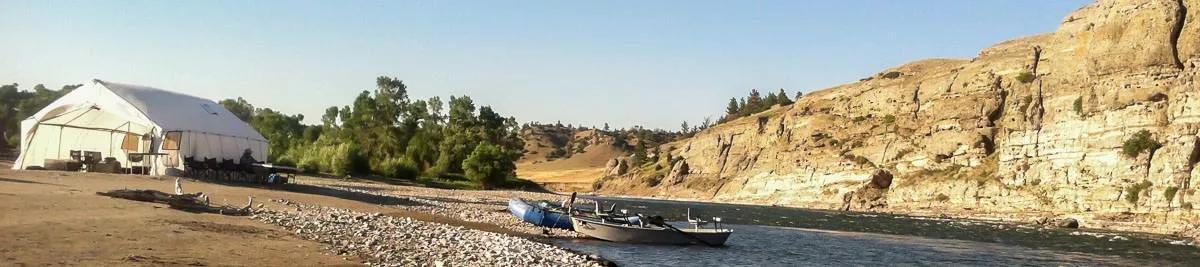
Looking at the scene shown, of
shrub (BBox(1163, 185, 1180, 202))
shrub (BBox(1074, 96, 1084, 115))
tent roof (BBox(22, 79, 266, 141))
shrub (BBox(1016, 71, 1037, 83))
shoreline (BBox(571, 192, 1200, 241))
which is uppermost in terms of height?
shrub (BBox(1016, 71, 1037, 83))

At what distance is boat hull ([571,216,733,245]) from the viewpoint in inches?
1286

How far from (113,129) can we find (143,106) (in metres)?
1.95

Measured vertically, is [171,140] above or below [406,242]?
above

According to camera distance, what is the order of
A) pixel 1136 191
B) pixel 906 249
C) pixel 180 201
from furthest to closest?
pixel 1136 191
pixel 906 249
pixel 180 201

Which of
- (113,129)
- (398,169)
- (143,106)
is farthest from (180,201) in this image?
(398,169)

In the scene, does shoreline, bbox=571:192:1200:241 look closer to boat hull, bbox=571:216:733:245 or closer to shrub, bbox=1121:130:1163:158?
shrub, bbox=1121:130:1163:158

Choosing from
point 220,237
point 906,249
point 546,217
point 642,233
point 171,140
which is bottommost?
point 906,249

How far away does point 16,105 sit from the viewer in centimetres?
9488

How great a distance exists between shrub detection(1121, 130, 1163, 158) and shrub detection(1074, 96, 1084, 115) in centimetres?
824

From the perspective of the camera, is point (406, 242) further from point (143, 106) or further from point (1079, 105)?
point (1079, 105)

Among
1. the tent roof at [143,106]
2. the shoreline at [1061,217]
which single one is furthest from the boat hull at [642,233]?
the shoreline at [1061,217]

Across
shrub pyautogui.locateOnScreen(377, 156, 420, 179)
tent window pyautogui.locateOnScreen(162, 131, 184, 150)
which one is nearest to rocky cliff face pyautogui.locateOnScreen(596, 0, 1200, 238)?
shrub pyautogui.locateOnScreen(377, 156, 420, 179)

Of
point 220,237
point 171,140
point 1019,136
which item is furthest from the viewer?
point 1019,136

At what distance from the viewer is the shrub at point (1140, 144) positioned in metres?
61.9
